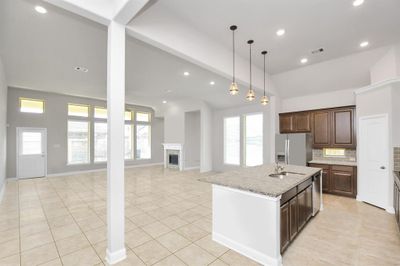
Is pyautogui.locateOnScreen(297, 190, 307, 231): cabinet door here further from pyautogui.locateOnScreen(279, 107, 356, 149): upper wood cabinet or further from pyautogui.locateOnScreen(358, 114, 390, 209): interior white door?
pyautogui.locateOnScreen(279, 107, 356, 149): upper wood cabinet

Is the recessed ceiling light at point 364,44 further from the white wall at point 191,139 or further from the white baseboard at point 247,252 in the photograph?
the white wall at point 191,139

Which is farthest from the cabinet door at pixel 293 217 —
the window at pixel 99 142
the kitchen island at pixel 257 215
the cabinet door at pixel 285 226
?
the window at pixel 99 142

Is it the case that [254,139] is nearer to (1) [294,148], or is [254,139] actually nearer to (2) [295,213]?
(1) [294,148]

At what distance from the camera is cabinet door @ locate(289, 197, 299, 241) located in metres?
2.56

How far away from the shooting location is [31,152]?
275 inches

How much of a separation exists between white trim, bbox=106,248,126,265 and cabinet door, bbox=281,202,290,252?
2.07 m

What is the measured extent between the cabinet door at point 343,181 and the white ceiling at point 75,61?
3.79 metres

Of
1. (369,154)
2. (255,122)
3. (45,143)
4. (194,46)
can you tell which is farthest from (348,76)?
(45,143)

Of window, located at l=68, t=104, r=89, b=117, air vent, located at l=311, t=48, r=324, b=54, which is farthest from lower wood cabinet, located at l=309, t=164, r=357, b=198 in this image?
window, located at l=68, t=104, r=89, b=117

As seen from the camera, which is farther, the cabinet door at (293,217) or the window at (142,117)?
the window at (142,117)

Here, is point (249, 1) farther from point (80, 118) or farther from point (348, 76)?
point (80, 118)

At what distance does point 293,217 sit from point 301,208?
1.29ft

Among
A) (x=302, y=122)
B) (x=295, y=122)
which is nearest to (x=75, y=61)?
(x=295, y=122)

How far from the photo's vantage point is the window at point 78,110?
7.89m
